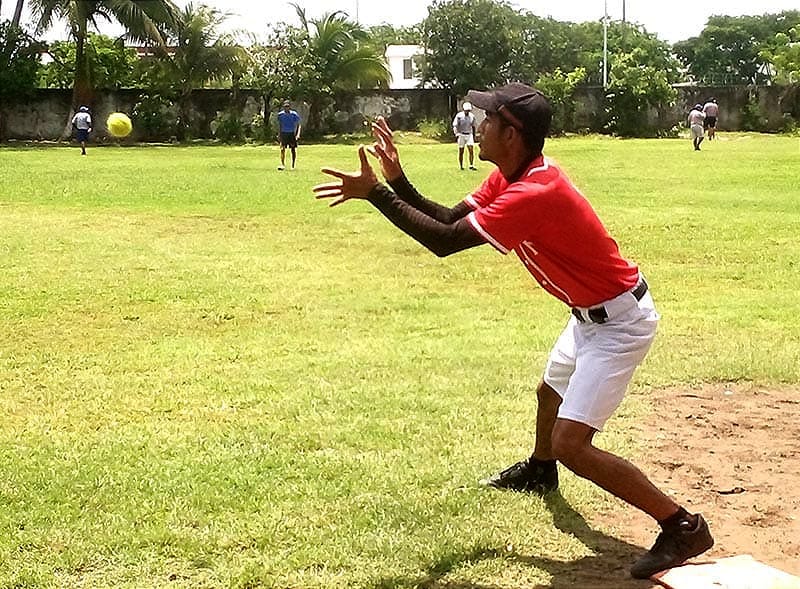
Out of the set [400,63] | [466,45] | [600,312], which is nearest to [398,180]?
[600,312]

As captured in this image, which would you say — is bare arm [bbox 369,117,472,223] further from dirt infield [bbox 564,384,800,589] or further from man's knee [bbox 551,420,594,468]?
dirt infield [bbox 564,384,800,589]

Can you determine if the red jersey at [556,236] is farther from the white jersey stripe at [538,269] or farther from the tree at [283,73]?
the tree at [283,73]

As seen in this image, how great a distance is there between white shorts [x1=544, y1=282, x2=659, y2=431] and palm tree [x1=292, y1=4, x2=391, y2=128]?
127 feet

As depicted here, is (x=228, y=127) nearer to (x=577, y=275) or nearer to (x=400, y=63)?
(x=400, y=63)

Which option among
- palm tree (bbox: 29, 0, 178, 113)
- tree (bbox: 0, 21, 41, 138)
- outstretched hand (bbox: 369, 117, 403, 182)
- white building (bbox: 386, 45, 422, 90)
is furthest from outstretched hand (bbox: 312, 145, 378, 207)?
white building (bbox: 386, 45, 422, 90)

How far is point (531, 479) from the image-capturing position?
5012mm

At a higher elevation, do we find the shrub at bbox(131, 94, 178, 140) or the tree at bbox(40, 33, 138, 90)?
the tree at bbox(40, 33, 138, 90)

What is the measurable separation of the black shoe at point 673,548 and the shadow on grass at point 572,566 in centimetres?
5

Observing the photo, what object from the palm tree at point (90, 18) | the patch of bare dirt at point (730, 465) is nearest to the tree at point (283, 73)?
the palm tree at point (90, 18)

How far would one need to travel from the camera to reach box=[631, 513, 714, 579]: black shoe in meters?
4.12

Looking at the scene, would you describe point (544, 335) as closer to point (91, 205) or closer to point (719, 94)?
point (91, 205)

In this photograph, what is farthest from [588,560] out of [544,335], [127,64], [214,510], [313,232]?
[127,64]

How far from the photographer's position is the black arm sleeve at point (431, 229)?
3949mm

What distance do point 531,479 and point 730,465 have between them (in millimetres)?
1131
